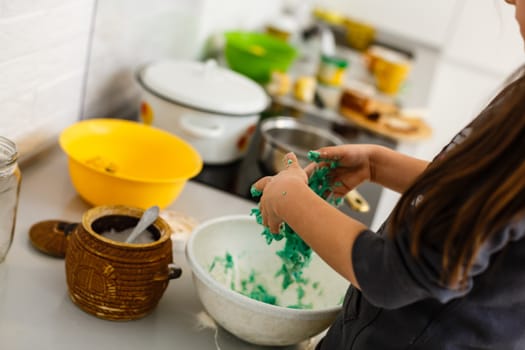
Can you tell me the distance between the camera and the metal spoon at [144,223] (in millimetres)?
896

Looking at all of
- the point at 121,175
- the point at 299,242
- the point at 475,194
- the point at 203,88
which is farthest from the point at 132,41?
the point at 475,194

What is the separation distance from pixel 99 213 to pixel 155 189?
0.62 feet

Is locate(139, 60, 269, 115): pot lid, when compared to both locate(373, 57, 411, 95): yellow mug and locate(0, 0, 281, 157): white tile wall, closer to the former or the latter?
locate(0, 0, 281, 157): white tile wall

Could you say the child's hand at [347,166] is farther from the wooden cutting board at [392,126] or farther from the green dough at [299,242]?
the wooden cutting board at [392,126]

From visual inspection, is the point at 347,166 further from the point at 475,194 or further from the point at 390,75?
the point at 390,75

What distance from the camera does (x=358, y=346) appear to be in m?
0.79

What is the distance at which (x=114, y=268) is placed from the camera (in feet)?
2.70

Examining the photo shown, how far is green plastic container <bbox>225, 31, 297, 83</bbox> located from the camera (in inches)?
74.6

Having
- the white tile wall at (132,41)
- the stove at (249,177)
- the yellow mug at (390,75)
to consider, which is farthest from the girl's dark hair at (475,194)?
the yellow mug at (390,75)

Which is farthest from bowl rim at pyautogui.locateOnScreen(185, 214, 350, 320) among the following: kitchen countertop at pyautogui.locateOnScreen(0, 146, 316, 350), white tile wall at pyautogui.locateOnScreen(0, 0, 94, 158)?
white tile wall at pyautogui.locateOnScreen(0, 0, 94, 158)

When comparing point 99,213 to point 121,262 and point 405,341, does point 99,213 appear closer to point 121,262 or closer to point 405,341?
point 121,262

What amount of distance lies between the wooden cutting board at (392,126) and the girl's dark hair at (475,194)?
124cm

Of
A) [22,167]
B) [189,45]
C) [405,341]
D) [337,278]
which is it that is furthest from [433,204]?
[189,45]

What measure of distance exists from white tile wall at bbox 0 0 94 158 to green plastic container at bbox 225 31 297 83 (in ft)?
2.29
